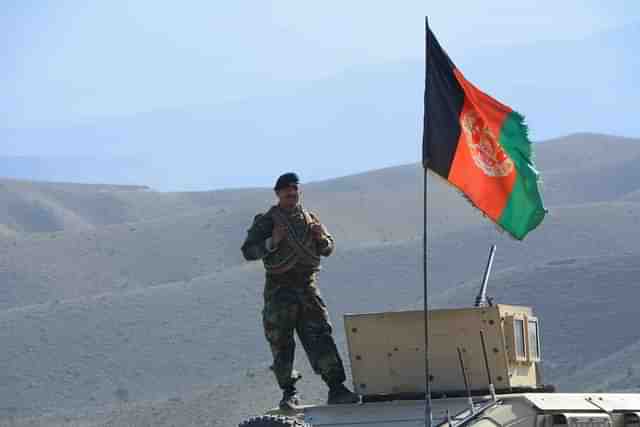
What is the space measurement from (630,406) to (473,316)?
1182 millimetres

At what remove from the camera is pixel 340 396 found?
12.3 m

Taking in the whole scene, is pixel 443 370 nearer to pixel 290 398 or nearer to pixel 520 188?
pixel 290 398

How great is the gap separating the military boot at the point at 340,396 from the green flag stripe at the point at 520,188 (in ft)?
5.39

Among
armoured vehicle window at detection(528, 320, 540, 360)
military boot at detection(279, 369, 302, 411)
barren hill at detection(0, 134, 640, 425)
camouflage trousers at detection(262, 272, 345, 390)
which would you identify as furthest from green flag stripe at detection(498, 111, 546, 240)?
barren hill at detection(0, 134, 640, 425)

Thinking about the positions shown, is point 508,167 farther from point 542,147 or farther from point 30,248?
point 542,147

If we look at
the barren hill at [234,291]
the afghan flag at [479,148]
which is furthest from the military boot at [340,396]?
the barren hill at [234,291]

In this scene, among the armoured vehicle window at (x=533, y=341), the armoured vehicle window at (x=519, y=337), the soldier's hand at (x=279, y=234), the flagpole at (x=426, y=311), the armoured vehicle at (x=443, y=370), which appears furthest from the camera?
the armoured vehicle window at (x=533, y=341)

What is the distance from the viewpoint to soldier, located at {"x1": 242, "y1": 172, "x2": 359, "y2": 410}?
40.9 feet

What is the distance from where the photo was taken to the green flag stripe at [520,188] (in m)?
12.9

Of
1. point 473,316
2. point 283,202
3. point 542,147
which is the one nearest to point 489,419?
point 473,316

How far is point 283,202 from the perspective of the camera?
1256 centimetres

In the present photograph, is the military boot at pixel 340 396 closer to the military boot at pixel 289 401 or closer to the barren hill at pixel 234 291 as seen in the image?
the military boot at pixel 289 401

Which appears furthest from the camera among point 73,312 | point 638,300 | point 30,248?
point 30,248

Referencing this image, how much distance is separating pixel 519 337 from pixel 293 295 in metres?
1.63
